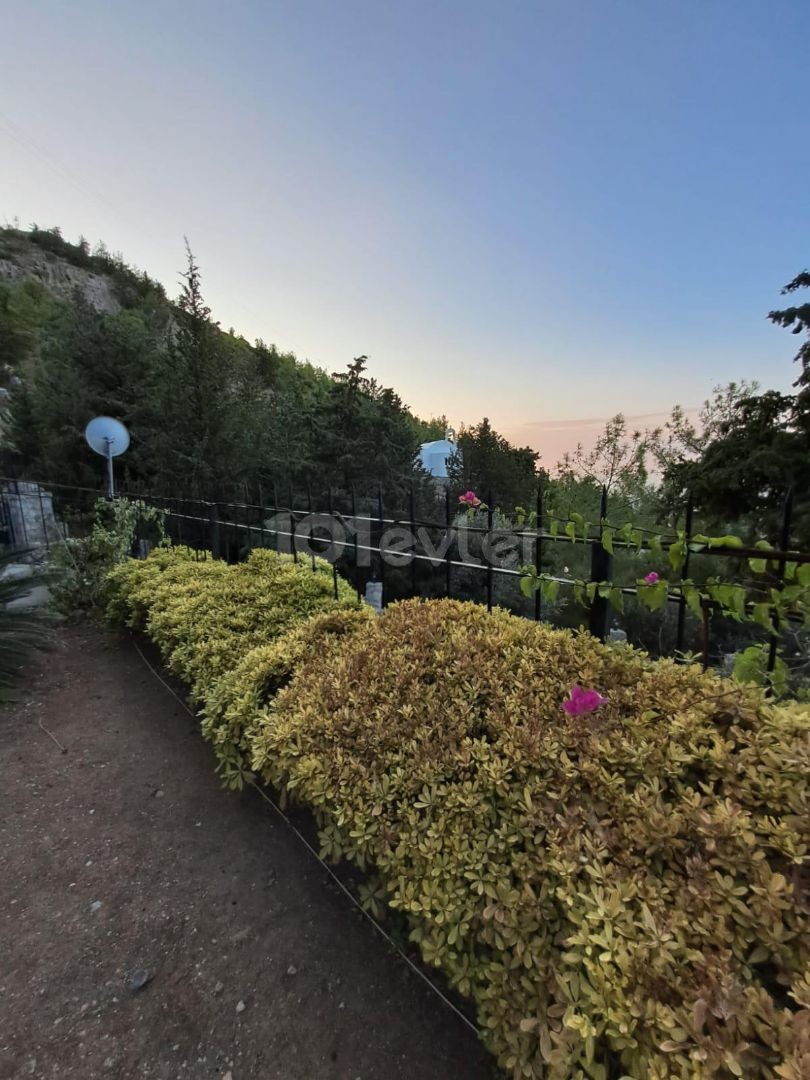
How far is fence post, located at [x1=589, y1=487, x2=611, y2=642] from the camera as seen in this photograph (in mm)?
1564

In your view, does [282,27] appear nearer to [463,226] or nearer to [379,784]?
[463,226]

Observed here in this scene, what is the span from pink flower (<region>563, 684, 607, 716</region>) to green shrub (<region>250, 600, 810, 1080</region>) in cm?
5

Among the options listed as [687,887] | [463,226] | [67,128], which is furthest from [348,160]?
[687,887]

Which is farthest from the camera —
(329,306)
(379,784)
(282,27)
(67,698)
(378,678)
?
(329,306)

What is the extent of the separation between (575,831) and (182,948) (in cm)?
116

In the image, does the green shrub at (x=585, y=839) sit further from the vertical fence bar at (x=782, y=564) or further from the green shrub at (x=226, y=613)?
the green shrub at (x=226, y=613)

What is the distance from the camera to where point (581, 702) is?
111 cm

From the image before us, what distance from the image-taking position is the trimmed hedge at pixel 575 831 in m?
0.62

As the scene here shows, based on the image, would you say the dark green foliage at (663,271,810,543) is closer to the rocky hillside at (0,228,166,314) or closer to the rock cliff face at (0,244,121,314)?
the rocky hillside at (0,228,166,314)

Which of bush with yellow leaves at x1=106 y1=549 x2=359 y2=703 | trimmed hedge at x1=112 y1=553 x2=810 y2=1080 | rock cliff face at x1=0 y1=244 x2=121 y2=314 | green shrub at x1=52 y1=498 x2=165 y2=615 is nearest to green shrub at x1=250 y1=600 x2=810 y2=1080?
trimmed hedge at x1=112 y1=553 x2=810 y2=1080

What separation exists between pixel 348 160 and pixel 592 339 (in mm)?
3674

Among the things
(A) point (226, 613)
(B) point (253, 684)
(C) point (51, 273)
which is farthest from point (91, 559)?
(C) point (51, 273)

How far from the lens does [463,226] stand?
191 inches

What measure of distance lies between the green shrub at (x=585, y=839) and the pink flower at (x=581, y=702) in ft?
0.16
